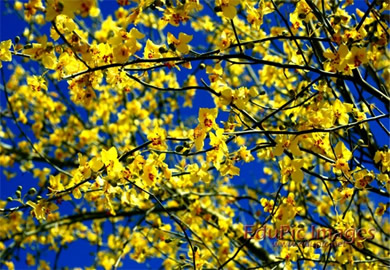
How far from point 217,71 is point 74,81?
66 cm

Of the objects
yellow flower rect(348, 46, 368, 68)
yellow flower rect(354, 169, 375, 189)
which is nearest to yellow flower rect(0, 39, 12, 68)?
yellow flower rect(348, 46, 368, 68)

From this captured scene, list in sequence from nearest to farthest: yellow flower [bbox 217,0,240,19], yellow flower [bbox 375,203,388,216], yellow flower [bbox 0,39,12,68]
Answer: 1. yellow flower [bbox 217,0,240,19]
2. yellow flower [bbox 0,39,12,68]
3. yellow flower [bbox 375,203,388,216]

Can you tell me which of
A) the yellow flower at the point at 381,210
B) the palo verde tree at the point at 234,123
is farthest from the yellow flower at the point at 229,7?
the yellow flower at the point at 381,210

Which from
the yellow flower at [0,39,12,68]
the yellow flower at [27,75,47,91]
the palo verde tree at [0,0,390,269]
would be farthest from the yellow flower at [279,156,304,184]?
the yellow flower at [0,39,12,68]

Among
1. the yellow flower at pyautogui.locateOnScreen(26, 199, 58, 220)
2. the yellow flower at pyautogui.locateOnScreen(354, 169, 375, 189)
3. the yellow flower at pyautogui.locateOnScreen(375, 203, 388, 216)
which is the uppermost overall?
the yellow flower at pyautogui.locateOnScreen(26, 199, 58, 220)

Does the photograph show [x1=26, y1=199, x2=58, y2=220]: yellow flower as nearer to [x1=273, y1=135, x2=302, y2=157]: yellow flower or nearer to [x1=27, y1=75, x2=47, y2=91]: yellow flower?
[x1=27, y1=75, x2=47, y2=91]: yellow flower

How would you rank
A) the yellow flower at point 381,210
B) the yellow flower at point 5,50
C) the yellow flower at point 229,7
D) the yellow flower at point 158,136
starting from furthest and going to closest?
the yellow flower at point 381,210
the yellow flower at point 158,136
the yellow flower at point 5,50
the yellow flower at point 229,7

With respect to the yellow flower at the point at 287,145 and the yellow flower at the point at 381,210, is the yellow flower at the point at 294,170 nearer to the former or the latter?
the yellow flower at the point at 287,145

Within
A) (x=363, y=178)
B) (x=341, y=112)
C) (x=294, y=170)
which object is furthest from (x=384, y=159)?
(x=294, y=170)

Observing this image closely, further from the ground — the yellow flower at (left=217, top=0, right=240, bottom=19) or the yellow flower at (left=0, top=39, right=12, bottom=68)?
the yellow flower at (left=0, top=39, right=12, bottom=68)

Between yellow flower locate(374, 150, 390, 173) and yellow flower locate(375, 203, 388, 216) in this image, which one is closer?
yellow flower locate(374, 150, 390, 173)

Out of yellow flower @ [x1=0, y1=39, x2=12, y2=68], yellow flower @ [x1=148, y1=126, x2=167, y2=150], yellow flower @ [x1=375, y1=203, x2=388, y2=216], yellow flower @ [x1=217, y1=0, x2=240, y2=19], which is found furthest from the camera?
yellow flower @ [x1=375, y1=203, x2=388, y2=216]

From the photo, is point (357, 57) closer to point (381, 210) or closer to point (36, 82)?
point (381, 210)

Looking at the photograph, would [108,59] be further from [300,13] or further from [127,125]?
[127,125]
